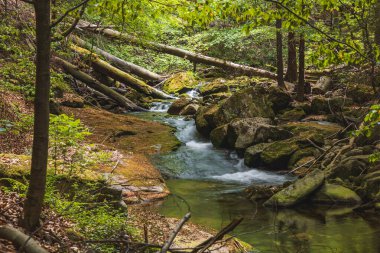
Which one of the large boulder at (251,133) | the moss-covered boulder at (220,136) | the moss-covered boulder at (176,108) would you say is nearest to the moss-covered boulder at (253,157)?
the large boulder at (251,133)

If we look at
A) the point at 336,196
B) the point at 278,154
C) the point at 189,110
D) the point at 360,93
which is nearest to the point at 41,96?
the point at 336,196

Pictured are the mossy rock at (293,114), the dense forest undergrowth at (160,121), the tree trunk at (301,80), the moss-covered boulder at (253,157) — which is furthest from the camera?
the tree trunk at (301,80)

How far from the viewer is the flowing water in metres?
7.12

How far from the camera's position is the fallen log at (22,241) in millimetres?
2971

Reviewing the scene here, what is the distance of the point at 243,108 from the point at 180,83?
9.62 m

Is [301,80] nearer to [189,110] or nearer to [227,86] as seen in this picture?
[189,110]

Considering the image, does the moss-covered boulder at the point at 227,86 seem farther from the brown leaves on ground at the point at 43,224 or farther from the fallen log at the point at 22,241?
the fallen log at the point at 22,241

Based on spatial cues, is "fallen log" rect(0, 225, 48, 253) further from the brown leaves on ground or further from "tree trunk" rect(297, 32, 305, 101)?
"tree trunk" rect(297, 32, 305, 101)

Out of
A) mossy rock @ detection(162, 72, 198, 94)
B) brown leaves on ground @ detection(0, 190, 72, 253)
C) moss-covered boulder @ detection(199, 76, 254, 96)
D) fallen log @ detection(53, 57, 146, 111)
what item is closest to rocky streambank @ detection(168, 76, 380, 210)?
moss-covered boulder @ detection(199, 76, 254, 96)

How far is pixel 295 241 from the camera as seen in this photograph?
724 centimetres

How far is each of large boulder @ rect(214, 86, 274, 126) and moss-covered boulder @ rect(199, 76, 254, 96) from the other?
598 cm


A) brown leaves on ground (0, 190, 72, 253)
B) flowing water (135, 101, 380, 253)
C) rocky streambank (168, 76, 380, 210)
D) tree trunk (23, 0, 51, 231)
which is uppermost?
tree trunk (23, 0, 51, 231)

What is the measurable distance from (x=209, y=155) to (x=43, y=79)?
432 inches

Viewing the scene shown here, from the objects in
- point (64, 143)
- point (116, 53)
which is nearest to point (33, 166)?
point (64, 143)
